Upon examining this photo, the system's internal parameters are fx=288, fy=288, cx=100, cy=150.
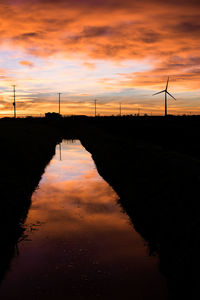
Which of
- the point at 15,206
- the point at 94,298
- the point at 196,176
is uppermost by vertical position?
the point at 196,176

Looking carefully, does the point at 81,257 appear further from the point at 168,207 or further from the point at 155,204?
the point at 155,204

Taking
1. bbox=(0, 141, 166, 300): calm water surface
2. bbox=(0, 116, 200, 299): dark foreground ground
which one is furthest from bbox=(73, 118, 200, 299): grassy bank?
bbox=(0, 141, 166, 300): calm water surface

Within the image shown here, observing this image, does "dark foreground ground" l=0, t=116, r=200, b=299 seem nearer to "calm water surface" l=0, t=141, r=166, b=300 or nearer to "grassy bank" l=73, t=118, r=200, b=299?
"grassy bank" l=73, t=118, r=200, b=299

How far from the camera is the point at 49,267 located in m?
11.5

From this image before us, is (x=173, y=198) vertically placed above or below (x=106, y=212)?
above

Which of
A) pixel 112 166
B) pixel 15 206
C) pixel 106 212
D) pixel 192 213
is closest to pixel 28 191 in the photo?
pixel 15 206

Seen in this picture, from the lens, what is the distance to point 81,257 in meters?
12.4

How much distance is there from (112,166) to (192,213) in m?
17.7

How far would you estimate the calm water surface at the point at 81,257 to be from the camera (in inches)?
396

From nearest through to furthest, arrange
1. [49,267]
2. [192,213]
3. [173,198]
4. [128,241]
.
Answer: [49,267] → [192,213] → [128,241] → [173,198]

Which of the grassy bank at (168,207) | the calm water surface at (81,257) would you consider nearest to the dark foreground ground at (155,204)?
the grassy bank at (168,207)

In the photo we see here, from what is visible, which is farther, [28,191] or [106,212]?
[28,191]

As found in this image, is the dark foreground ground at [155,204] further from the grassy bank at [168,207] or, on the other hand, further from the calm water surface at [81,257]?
the calm water surface at [81,257]

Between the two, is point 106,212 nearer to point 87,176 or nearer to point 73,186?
point 73,186
